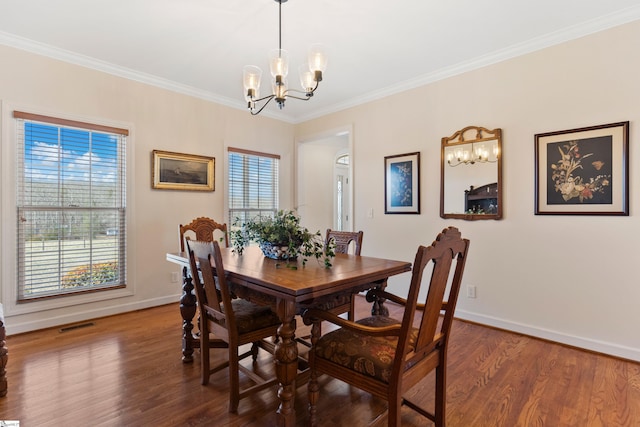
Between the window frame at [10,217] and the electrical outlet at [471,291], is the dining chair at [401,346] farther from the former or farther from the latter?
the window frame at [10,217]

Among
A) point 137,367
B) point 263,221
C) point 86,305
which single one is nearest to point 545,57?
point 263,221

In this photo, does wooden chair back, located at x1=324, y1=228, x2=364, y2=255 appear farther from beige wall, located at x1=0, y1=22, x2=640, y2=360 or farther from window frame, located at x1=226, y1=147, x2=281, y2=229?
window frame, located at x1=226, y1=147, x2=281, y2=229

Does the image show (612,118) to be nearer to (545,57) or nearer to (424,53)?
(545,57)

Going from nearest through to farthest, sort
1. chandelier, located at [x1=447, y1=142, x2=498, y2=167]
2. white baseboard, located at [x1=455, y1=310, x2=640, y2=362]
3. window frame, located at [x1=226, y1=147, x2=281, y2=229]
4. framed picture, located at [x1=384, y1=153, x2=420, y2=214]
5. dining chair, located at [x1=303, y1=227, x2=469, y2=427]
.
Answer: dining chair, located at [x1=303, y1=227, x2=469, y2=427] < white baseboard, located at [x1=455, y1=310, x2=640, y2=362] < chandelier, located at [x1=447, y1=142, x2=498, y2=167] < framed picture, located at [x1=384, y1=153, x2=420, y2=214] < window frame, located at [x1=226, y1=147, x2=281, y2=229]

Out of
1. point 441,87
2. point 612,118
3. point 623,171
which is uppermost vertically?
point 441,87

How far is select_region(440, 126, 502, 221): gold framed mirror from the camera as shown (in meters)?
3.10

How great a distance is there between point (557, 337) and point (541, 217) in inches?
40.9

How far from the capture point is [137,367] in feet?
7.51

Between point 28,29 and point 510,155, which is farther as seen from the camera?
point 510,155

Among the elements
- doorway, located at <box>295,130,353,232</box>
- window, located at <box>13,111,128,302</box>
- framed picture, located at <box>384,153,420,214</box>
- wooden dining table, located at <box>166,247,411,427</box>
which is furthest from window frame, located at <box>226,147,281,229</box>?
wooden dining table, located at <box>166,247,411,427</box>

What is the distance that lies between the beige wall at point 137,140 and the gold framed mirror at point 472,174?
8.75 feet

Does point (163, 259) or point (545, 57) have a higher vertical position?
point (545, 57)

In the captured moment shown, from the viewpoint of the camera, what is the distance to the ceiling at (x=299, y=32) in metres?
2.39

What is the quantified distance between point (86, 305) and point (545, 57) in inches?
196
